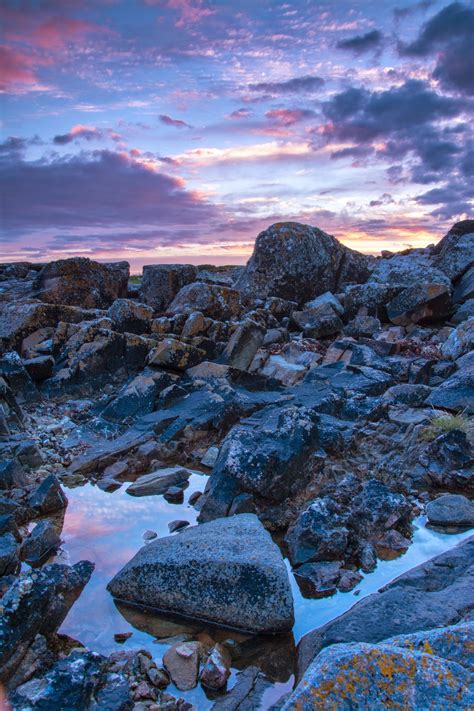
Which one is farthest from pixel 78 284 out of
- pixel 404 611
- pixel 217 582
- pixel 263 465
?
pixel 404 611

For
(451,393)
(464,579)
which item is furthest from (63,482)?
(451,393)

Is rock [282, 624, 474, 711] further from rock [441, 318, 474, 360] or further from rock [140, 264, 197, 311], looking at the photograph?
rock [140, 264, 197, 311]

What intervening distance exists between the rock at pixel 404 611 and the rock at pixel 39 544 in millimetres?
3843

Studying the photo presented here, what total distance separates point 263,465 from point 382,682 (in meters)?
5.93

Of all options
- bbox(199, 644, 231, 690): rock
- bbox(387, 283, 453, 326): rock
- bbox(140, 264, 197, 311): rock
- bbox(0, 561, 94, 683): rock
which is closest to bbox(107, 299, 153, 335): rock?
bbox(140, 264, 197, 311): rock

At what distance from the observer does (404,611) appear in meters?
5.06

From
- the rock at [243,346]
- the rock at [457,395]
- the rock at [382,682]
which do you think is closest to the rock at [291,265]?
the rock at [243,346]

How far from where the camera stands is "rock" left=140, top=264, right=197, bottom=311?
24.5 meters

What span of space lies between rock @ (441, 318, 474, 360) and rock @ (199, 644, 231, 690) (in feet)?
41.0

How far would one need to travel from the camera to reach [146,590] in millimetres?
6332

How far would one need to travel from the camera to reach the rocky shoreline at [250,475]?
4.80 meters

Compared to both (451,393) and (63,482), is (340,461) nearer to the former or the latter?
(451,393)

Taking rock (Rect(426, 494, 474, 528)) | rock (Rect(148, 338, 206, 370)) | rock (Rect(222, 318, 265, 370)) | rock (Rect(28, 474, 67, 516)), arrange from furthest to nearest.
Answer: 1. rock (Rect(222, 318, 265, 370))
2. rock (Rect(148, 338, 206, 370))
3. rock (Rect(28, 474, 67, 516))
4. rock (Rect(426, 494, 474, 528))

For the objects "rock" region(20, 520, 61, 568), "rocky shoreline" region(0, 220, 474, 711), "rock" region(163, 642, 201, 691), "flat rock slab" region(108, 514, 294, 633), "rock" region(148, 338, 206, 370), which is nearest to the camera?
"rocky shoreline" region(0, 220, 474, 711)
